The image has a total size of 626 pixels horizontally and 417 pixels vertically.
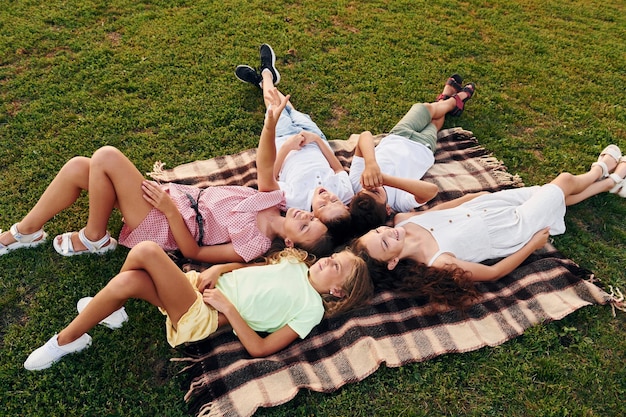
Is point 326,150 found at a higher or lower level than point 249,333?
higher

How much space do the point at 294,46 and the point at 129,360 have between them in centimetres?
512

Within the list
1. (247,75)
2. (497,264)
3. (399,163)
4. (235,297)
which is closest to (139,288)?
(235,297)

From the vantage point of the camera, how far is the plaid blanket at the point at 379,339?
3416 millimetres

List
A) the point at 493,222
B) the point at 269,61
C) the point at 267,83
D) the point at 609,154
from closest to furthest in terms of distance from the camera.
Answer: the point at 493,222 < the point at 609,154 < the point at 267,83 < the point at 269,61

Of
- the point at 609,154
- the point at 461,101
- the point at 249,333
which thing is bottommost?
the point at 249,333

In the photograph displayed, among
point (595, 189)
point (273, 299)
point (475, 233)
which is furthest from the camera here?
point (595, 189)

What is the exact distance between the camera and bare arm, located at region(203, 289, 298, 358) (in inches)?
139

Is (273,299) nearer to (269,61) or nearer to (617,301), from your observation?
→ (617,301)

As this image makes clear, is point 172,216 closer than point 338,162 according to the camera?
Yes

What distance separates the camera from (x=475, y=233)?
4.41 m

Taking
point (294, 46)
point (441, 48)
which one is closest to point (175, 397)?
point (294, 46)

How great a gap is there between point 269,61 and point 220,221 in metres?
2.97

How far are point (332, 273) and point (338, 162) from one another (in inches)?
68.2

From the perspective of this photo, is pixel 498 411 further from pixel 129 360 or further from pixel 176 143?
pixel 176 143
